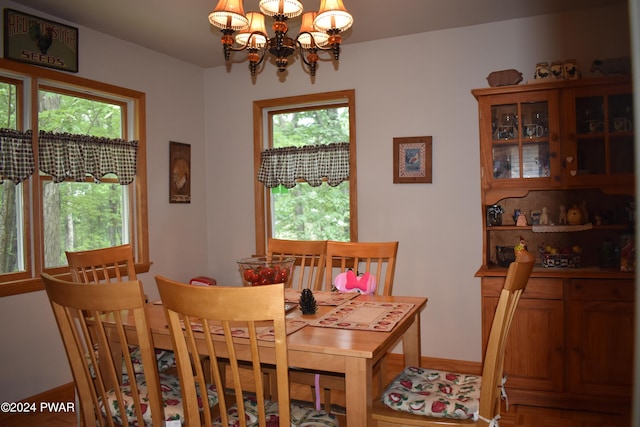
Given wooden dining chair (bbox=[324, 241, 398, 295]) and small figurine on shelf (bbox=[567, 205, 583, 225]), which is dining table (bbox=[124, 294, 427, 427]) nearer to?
wooden dining chair (bbox=[324, 241, 398, 295])

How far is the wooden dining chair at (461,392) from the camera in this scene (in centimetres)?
154

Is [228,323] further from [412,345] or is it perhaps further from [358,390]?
[412,345]

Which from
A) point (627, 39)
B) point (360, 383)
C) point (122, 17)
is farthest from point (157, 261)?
point (627, 39)

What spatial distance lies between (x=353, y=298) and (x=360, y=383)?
870 millimetres

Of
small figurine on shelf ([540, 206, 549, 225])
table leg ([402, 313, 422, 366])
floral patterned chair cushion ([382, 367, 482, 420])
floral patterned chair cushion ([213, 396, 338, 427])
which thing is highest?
small figurine on shelf ([540, 206, 549, 225])

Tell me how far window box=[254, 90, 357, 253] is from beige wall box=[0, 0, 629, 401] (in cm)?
10

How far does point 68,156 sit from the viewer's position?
3.15 m

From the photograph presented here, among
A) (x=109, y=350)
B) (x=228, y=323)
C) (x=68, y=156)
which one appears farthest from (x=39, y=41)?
(x=228, y=323)

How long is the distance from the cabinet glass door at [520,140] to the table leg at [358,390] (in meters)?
1.96

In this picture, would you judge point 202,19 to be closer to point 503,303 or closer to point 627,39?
point 503,303

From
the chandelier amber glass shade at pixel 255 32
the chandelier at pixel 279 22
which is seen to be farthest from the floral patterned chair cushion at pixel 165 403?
the chandelier amber glass shade at pixel 255 32

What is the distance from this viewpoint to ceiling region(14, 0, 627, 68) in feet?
9.71

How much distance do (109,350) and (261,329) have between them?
53 cm

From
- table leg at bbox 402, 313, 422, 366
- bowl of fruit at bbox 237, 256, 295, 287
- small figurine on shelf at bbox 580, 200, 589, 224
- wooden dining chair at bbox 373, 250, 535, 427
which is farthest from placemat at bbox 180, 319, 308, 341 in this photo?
small figurine on shelf at bbox 580, 200, 589, 224
